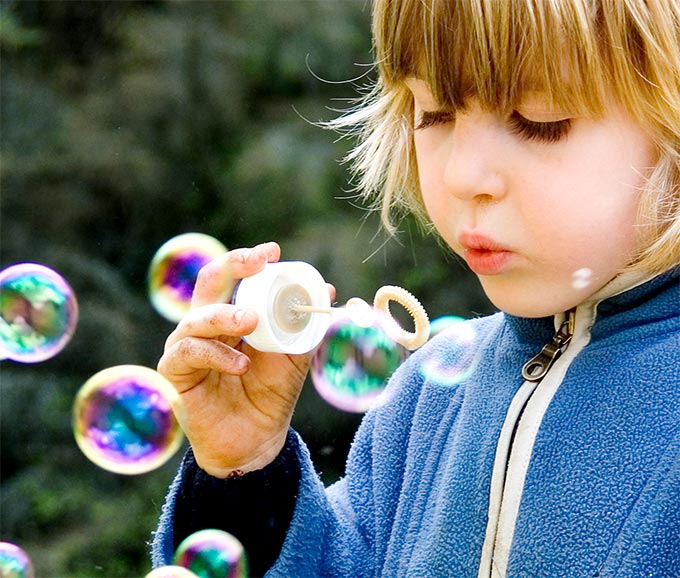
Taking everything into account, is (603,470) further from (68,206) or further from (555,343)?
(68,206)

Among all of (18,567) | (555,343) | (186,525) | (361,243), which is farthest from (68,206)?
(555,343)

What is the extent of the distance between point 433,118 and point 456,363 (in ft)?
0.91

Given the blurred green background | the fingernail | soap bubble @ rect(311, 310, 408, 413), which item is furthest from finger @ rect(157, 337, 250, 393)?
the blurred green background

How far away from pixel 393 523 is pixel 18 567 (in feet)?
1.60

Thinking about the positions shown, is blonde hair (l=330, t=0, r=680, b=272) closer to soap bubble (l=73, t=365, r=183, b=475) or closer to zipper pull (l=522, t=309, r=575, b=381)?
zipper pull (l=522, t=309, r=575, b=381)

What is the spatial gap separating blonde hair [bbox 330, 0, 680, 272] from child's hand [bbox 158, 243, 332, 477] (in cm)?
26

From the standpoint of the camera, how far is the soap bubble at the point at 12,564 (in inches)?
52.2

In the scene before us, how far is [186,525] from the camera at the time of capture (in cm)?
115

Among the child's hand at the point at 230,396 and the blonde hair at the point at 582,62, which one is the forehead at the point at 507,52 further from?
the child's hand at the point at 230,396

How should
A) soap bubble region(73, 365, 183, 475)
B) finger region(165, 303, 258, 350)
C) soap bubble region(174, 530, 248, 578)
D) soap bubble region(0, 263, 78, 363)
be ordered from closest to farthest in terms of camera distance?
finger region(165, 303, 258, 350) → soap bubble region(174, 530, 248, 578) → soap bubble region(73, 365, 183, 475) → soap bubble region(0, 263, 78, 363)

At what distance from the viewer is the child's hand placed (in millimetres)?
1082

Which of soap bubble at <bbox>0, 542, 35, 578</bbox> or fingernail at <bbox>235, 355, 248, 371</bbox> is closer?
fingernail at <bbox>235, 355, 248, 371</bbox>

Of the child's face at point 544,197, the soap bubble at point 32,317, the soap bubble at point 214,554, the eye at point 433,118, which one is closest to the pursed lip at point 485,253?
the child's face at point 544,197

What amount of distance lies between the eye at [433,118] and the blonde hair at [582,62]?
0.02 meters
